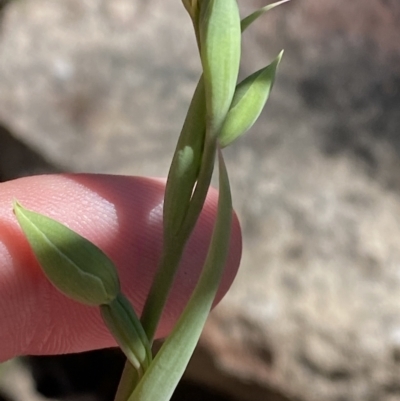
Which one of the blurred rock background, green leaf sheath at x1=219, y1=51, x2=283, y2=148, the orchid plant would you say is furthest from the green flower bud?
the blurred rock background

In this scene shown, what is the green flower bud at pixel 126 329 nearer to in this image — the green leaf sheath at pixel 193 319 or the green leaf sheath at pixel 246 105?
the green leaf sheath at pixel 193 319

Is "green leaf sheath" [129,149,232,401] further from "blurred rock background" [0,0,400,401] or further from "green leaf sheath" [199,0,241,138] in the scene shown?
"blurred rock background" [0,0,400,401]

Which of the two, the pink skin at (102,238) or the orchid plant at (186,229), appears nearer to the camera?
the orchid plant at (186,229)

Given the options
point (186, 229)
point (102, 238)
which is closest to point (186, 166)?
point (186, 229)

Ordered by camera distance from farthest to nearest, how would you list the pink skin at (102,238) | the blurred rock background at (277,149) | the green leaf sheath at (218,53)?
the blurred rock background at (277,149) → the pink skin at (102,238) → the green leaf sheath at (218,53)

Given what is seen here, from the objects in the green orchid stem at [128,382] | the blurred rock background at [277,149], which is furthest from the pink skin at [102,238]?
the blurred rock background at [277,149]
